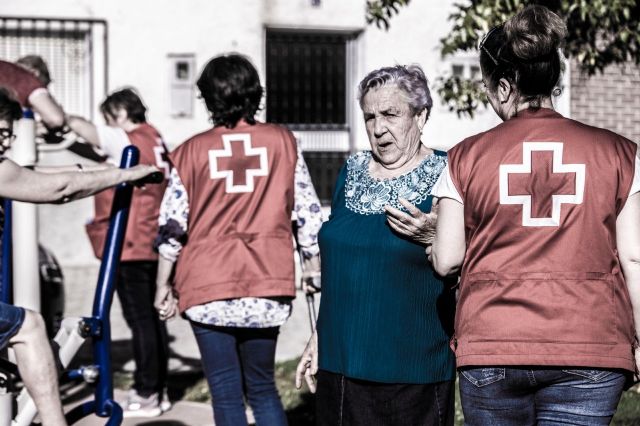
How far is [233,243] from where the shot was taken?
4.24 meters

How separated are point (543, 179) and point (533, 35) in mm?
388

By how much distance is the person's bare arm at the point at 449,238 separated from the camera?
114 inches

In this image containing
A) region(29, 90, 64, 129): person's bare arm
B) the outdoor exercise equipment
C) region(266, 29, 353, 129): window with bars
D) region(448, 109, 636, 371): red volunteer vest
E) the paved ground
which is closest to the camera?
region(448, 109, 636, 371): red volunteer vest

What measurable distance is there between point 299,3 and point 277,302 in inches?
469

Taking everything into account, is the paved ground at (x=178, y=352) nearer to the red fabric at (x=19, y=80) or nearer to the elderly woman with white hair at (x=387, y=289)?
the red fabric at (x=19, y=80)

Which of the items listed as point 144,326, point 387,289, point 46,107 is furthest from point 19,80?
point 387,289

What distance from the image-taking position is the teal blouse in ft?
10.9

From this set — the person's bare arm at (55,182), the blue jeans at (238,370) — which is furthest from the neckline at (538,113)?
the person's bare arm at (55,182)

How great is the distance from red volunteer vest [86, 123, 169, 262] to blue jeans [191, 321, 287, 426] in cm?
165

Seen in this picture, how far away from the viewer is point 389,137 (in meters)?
3.48

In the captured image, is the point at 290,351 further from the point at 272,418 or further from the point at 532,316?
the point at 532,316

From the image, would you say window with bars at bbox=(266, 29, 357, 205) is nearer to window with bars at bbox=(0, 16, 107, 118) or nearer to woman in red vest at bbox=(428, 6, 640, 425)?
window with bars at bbox=(0, 16, 107, 118)

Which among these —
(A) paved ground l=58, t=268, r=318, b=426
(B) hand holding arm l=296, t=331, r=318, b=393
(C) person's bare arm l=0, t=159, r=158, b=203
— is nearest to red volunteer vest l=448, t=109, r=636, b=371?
(B) hand holding arm l=296, t=331, r=318, b=393

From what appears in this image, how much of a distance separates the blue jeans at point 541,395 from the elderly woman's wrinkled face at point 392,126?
0.89 m
